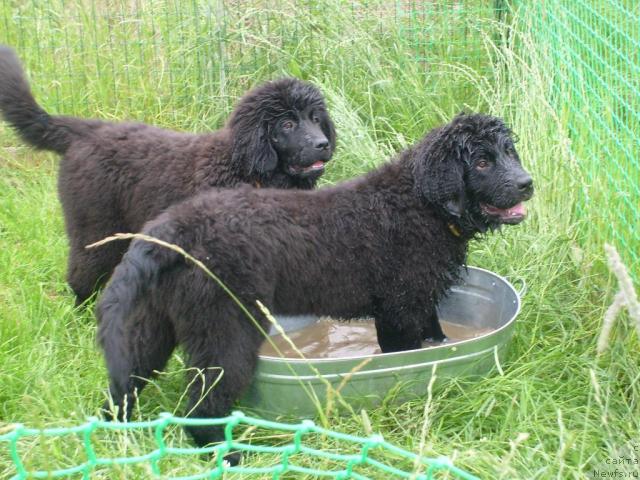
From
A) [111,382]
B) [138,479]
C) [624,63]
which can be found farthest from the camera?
[624,63]

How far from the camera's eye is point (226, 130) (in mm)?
4629

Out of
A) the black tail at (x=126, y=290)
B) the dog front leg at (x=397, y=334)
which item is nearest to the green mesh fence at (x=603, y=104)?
the dog front leg at (x=397, y=334)

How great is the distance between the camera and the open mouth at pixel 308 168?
A: 4.54 metres

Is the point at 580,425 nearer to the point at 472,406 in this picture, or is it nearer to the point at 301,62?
the point at 472,406

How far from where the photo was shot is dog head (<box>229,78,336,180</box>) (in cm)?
444

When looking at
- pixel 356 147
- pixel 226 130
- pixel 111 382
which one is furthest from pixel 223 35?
pixel 111 382

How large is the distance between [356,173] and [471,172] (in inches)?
66.7

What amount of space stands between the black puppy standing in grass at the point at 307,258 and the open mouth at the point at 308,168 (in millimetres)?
668

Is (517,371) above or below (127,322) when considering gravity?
below

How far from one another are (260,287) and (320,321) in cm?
147

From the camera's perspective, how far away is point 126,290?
304 cm

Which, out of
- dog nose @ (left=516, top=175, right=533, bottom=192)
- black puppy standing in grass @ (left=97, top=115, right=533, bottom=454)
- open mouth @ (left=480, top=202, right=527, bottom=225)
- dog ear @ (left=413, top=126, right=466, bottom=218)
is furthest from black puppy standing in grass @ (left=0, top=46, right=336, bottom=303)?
dog nose @ (left=516, top=175, right=533, bottom=192)

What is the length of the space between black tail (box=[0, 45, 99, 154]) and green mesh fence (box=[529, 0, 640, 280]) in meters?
2.71

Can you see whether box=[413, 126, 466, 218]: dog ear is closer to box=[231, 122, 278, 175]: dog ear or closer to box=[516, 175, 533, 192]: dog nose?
box=[516, 175, 533, 192]: dog nose
